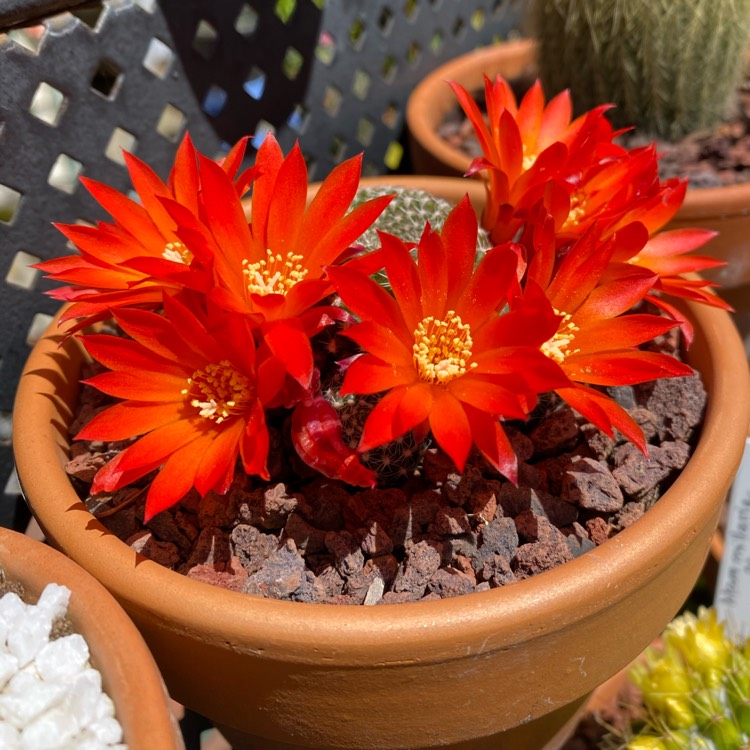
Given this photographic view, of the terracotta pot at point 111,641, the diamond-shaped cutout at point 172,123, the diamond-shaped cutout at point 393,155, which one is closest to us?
the terracotta pot at point 111,641

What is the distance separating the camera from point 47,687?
632 millimetres

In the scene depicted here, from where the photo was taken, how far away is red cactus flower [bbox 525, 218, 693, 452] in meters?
0.72

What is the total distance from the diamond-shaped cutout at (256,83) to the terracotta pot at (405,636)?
69 centimetres

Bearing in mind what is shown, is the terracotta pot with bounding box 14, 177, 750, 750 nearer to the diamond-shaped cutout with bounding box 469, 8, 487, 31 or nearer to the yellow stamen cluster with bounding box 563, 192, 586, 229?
the yellow stamen cluster with bounding box 563, 192, 586, 229

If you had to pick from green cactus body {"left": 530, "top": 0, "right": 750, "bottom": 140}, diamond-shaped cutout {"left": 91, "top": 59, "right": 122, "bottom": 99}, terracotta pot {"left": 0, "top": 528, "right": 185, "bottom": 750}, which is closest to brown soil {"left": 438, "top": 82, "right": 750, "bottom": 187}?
green cactus body {"left": 530, "top": 0, "right": 750, "bottom": 140}

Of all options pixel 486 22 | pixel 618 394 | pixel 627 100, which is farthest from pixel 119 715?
pixel 486 22

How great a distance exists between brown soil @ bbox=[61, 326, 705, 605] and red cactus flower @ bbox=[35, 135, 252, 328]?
15 centimetres

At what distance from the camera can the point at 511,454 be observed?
2.14ft

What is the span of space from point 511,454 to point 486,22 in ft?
4.67

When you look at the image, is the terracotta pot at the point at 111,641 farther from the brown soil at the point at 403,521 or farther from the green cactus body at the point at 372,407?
the green cactus body at the point at 372,407

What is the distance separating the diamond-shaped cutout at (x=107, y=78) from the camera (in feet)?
3.38

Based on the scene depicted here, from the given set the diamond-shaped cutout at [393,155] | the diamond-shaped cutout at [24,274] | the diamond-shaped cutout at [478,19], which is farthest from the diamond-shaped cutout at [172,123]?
the diamond-shaped cutout at [478,19]

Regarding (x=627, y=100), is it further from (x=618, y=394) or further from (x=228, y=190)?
(x=228, y=190)

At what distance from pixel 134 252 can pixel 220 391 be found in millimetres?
166
